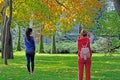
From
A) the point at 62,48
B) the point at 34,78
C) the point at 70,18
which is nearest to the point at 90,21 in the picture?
the point at 70,18

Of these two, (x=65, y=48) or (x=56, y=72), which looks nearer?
(x=56, y=72)

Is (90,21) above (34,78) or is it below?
above

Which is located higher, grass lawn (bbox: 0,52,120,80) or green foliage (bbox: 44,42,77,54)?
grass lawn (bbox: 0,52,120,80)

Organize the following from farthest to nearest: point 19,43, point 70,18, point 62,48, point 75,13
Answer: point 19,43
point 62,48
point 70,18
point 75,13

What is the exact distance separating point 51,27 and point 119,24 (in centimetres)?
1504

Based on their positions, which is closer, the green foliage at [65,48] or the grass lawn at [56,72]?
the grass lawn at [56,72]

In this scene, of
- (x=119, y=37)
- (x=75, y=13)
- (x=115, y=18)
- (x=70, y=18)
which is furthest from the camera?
(x=70, y=18)

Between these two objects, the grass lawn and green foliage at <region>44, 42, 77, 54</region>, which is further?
green foliage at <region>44, 42, 77, 54</region>

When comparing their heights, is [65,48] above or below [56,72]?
below

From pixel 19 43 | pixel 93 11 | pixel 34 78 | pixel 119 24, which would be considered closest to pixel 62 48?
pixel 19 43

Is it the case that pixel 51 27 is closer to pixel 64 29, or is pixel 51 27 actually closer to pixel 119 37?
pixel 64 29

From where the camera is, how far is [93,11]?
44000mm

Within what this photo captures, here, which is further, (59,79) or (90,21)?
(90,21)

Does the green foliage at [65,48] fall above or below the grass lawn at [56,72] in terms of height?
below
